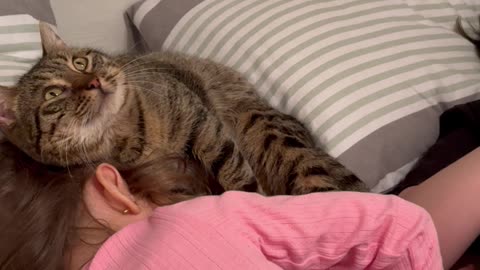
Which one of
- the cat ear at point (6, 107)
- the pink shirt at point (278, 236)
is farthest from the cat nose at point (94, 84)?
the pink shirt at point (278, 236)

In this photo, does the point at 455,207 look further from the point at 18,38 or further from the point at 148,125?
the point at 18,38

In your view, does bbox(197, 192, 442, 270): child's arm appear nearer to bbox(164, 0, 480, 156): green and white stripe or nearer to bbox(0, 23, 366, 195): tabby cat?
bbox(0, 23, 366, 195): tabby cat

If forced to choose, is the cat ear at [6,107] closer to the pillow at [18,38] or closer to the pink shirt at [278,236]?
the pillow at [18,38]

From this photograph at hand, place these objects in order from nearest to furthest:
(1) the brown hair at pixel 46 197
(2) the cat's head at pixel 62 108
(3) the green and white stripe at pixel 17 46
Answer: (1) the brown hair at pixel 46 197
(2) the cat's head at pixel 62 108
(3) the green and white stripe at pixel 17 46

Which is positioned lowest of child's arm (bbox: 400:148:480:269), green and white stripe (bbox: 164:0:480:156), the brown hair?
child's arm (bbox: 400:148:480:269)

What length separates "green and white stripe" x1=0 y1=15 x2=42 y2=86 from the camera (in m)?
1.11

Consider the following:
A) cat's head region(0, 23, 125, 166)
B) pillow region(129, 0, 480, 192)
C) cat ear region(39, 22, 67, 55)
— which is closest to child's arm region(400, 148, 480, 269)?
pillow region(129, 0, 480, 192)

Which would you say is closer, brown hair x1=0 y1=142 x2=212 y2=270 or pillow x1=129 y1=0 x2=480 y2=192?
brown hair x1=0 y1=142 x2=212 y2=270

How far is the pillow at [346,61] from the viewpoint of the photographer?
116cm

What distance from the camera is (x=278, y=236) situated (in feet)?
2.54

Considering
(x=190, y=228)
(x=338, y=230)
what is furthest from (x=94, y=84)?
(x=338, y=230)

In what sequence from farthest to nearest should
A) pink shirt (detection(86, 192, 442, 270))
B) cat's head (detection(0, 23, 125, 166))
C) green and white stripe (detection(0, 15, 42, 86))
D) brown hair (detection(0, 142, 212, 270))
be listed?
green and white stripe (detection(0, 15, 42, 86))
cat's head (detection(0, 23, 125, 166))
brown hair (detection(0, 142, 212, 270))
pink shirt (detection(86, 192, 442, 270))

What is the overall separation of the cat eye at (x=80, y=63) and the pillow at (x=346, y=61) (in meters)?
0.32

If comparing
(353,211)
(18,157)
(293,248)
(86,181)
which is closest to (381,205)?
(353,211)
